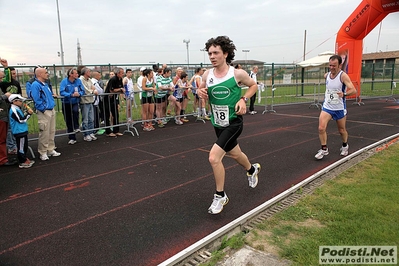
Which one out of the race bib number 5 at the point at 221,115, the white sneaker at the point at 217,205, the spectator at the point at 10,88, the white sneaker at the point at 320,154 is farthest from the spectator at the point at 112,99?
the white sneaker at the point at 217,205

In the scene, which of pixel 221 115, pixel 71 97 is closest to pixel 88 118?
pixel 71 97

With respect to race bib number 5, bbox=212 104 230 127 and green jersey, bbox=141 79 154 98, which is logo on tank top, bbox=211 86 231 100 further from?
green jersey, bbox=141 79 154 98

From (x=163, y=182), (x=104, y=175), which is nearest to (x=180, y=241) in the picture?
(x=163, y=182)

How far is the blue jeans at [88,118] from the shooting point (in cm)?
844

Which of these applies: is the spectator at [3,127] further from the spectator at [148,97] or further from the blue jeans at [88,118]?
the spectator at [148,97]

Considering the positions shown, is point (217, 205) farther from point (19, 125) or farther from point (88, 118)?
point (88, 118)

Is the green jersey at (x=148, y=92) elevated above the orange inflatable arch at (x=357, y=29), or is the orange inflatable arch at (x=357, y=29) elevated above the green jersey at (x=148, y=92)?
the orange inflatable arch at (x=357, y=29)

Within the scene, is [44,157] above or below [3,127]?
below

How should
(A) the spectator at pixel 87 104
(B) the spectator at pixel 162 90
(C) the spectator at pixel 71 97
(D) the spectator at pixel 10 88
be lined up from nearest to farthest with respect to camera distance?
(D) the spectator at pixel 10 88, (C) the spectator at pixel 71 97, (A) the spectator at pixel 87 104, (B) the spectator at pixel 162 90

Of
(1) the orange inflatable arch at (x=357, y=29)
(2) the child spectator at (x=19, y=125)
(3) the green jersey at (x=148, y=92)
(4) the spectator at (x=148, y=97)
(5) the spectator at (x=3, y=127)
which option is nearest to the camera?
(2) the child spectator at (x=19, y=125)

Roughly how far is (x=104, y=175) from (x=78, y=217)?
167 cm

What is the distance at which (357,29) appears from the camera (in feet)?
51.8

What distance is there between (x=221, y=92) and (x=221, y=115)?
30 centimetres

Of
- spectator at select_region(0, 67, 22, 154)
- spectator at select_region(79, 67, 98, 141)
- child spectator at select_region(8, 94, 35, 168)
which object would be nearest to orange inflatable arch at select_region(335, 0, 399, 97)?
spectator at select_region(79, 67, 98, 141)
